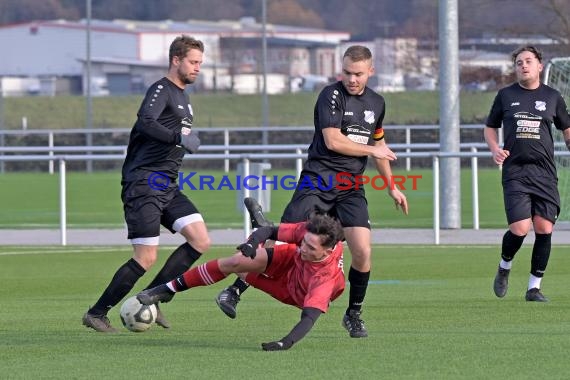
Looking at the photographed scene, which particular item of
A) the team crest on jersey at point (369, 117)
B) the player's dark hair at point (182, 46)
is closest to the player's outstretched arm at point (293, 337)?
the team crest on jersey at point (369, 117)

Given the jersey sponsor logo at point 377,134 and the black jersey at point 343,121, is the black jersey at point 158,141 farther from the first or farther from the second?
the jersey sponsor logo at point 377,134

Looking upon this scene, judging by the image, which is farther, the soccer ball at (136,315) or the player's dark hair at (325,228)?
the soccer ball at (136,315)

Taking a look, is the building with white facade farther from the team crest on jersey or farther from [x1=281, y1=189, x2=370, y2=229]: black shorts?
[x1=281, y1=189, x2=370, y2=229]: black shorts

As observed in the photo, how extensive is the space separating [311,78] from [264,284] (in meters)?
52.0

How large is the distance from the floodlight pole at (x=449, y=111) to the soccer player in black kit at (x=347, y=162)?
10.4 metres

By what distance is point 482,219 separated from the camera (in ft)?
74.5

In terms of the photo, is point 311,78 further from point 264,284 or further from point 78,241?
point 264,284

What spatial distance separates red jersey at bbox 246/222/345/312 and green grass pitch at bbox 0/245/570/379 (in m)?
0.31

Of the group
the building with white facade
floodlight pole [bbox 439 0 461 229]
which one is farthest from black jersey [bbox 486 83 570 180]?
the building with white facade

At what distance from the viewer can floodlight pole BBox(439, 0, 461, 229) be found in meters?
20.4

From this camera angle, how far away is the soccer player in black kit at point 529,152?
11555 mm

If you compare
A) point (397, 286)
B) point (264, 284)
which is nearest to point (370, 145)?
point (264, 284)

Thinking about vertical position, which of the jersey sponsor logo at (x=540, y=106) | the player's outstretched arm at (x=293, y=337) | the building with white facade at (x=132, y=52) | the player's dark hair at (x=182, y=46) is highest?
the building with white facade at (x=132, y=52)

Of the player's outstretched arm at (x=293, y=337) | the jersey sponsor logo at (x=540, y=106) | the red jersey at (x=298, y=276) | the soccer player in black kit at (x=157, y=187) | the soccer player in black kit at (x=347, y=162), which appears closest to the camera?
the player's outstretched arm at (x=293, y=337)
